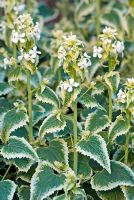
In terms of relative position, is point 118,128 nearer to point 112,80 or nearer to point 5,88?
point 112,80

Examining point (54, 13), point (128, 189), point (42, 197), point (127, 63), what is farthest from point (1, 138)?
point (54, 13)

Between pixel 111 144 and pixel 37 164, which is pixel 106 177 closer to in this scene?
pixel 111 144

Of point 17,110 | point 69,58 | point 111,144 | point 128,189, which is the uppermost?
point 69,58

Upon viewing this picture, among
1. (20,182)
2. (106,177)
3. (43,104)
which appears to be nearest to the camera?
(106,177)

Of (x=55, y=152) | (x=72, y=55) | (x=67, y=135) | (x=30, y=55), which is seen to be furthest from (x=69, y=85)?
(x=67, y=135)

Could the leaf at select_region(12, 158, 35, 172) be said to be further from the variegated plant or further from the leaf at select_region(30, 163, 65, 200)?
the leaf at select_region(30, 163, 65, 200)

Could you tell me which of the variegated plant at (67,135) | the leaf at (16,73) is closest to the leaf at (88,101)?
the variegated plant at (67,135)
